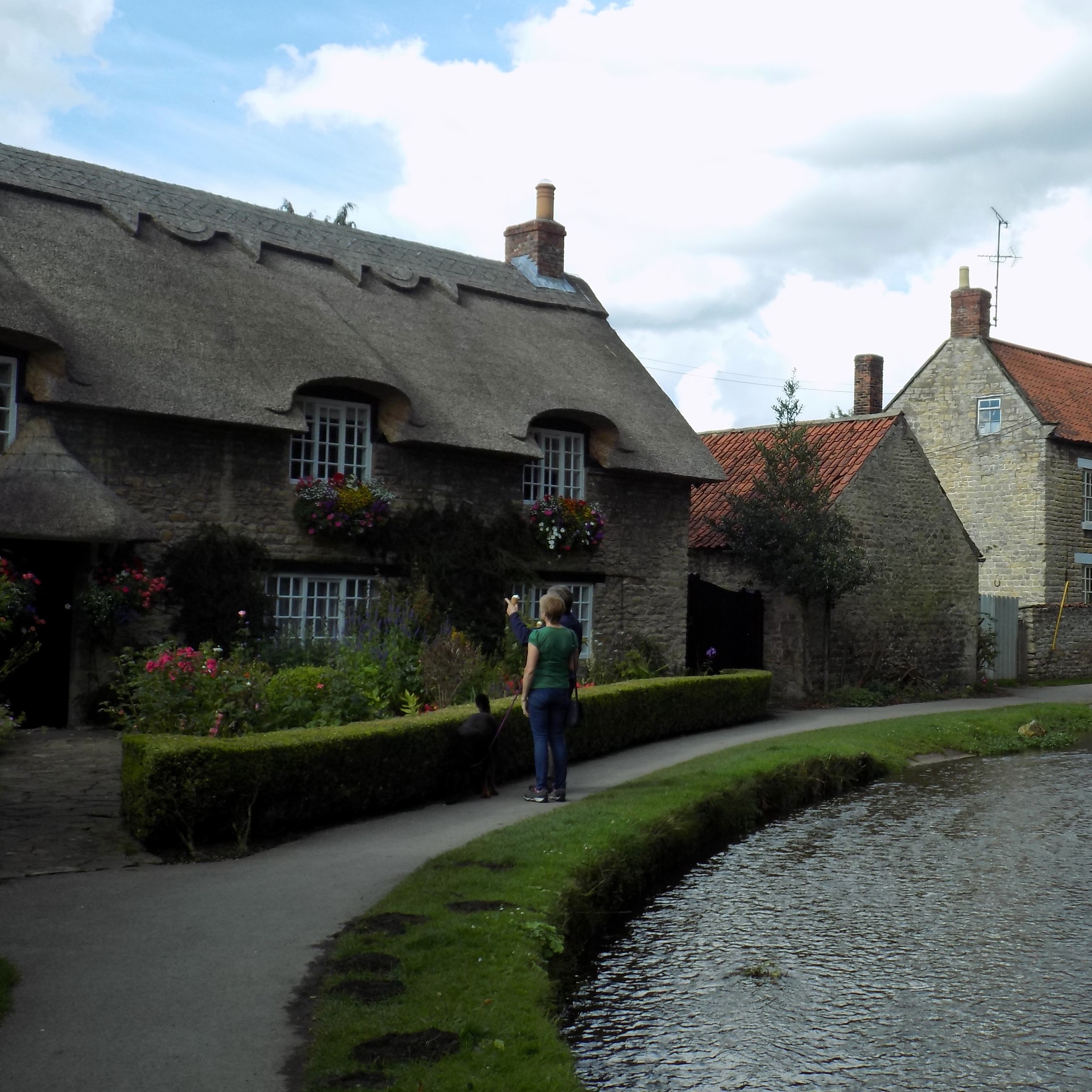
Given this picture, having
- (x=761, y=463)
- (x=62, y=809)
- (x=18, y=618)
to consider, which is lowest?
(x=62, y=809)

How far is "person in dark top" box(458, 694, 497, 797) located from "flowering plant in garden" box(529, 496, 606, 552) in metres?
7.44

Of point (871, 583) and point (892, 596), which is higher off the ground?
point (871, 583)

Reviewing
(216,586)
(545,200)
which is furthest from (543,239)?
(216,586)

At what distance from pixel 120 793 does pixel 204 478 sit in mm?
6308

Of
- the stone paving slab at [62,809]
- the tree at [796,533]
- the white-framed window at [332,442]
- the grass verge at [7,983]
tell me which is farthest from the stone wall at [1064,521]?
the grass verge at [7,983]

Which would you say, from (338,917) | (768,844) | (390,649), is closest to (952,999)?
(338,917)

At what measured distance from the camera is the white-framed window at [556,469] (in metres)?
19.8

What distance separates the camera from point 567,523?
63.7ft

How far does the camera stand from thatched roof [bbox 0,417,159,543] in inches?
531

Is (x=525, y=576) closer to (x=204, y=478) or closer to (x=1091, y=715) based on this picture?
(x=204, y=478)

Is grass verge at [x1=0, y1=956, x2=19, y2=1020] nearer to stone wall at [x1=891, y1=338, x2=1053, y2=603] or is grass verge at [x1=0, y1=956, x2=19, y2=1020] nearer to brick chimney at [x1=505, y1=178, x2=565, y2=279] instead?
brick chimney at [x1=505, y1=178, x2=565, y2=279]

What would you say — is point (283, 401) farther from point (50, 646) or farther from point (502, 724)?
point (502, 724)

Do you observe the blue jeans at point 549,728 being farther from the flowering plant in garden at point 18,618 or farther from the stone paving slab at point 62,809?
the flowering plant in garden at point 18,618

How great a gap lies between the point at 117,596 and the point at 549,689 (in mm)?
6041
